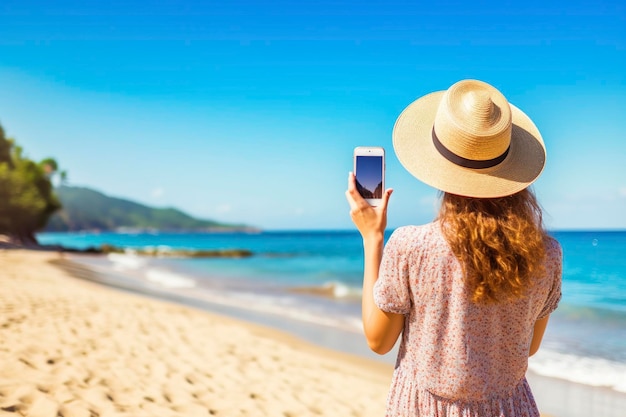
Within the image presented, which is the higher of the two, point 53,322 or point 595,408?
point 53,322

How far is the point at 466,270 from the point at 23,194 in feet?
156

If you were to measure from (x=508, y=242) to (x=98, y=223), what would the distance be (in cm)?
19582

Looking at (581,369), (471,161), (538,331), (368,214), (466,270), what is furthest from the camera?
(581,369)

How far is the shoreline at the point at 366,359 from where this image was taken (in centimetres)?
574

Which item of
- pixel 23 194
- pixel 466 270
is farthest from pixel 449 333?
pixel 23 194

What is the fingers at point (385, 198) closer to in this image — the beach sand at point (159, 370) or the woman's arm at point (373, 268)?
the woman's arm at point (373, 268)

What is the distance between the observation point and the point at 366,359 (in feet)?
24.7

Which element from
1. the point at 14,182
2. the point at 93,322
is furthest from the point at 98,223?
the point at 93,322

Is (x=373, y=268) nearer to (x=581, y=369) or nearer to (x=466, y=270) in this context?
(x=466, y=270)

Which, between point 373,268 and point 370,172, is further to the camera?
point 370,172

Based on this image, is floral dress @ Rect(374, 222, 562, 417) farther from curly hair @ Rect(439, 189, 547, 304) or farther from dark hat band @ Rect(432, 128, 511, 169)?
dark hat band @ Rect(432, 128, 511, 169)

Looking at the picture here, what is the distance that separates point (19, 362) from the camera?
14.8ft

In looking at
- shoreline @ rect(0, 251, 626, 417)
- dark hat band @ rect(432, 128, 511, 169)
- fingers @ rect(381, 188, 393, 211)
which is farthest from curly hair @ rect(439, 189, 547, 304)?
shoreline @ rect(0, 251, 626, 417)

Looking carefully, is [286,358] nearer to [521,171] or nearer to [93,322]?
[93,322]
